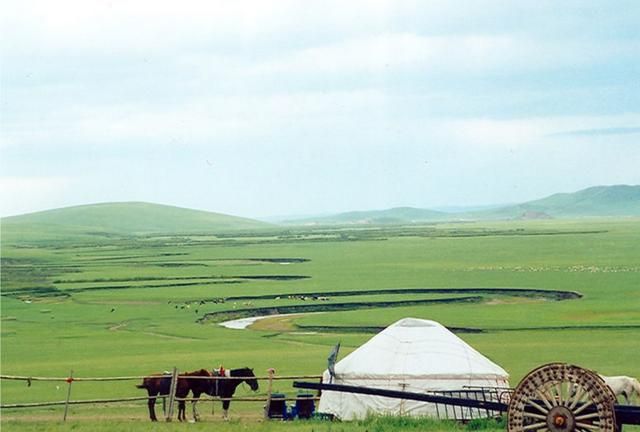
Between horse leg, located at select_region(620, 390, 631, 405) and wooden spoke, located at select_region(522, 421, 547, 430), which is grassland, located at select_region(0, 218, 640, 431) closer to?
wooden spoke, located at select_region(522, 421, 547, 430)

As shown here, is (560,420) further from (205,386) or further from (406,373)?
(205,386)

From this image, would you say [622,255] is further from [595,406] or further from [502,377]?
[595,406]

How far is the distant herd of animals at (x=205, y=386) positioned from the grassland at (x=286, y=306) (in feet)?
1.94

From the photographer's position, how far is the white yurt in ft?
69.5

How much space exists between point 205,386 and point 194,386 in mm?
266

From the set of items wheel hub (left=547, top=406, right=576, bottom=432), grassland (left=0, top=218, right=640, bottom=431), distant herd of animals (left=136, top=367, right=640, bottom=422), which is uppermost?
wheel hub (left=547, top=406, right=576, bottom=432)

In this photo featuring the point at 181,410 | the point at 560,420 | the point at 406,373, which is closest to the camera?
the point at 560,420

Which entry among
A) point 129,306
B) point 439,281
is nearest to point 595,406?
point 129,306

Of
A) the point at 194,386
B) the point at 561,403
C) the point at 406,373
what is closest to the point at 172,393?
the point at 194,386

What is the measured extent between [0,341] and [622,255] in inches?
2383

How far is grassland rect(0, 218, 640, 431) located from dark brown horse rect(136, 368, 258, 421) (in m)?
0.56

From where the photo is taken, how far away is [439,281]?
67.1 meters

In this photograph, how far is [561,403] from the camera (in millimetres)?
13719

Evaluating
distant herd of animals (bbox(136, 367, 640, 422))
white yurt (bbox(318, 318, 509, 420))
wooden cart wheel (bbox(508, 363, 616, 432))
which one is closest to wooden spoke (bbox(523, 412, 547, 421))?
wooden cart wheel (bbox(508, 363, 616, 432))
